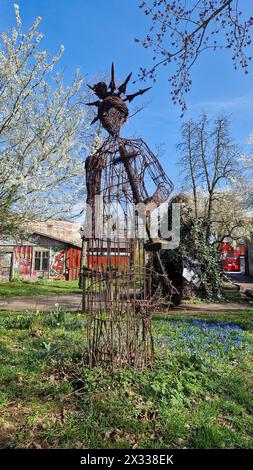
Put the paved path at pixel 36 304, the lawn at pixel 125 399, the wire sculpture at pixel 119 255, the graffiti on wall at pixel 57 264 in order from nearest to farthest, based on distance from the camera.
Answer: the lawn at pixel 125 399, the wire sculpture at pixel 119 255, the paved path at pixel 36 304, the graffiti on wall at pixel 57 264

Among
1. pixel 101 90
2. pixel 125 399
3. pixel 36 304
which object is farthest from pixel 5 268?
pixel 125 399

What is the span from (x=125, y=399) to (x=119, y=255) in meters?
1.47

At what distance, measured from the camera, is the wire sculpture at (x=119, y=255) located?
11.7 feet

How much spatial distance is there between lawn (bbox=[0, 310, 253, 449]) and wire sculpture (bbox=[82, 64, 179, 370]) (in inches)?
11.0

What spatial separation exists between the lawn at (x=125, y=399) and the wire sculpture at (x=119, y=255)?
11.0 inches

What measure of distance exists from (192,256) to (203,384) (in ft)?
26.1

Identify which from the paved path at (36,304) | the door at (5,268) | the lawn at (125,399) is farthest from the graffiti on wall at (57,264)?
the lawn at (125,399)

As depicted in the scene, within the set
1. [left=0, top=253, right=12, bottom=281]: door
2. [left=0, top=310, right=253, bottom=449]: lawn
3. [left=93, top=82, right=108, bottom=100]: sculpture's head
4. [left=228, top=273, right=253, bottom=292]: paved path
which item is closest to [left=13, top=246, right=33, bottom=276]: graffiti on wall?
[left=0, top=253, right=12, bottom=281]: door

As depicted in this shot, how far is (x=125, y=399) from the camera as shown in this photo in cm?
302

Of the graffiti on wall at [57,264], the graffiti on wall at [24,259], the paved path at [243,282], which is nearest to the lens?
the paved path at [243,282]

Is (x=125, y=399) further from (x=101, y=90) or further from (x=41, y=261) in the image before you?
(x=41, y=261)

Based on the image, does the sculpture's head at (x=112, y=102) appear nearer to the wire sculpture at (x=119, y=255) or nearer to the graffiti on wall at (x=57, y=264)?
the wire sculpture at (x=119, y=255)

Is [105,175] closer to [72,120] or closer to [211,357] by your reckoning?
[211,357]

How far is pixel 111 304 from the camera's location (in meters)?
3.55
